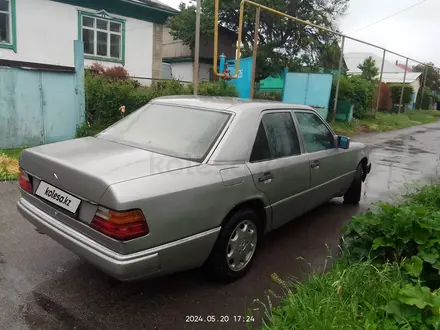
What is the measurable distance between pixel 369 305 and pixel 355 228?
40.0 inches

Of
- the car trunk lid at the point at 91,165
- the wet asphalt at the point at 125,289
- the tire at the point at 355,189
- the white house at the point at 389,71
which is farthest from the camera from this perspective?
the white house at the point at 389,71

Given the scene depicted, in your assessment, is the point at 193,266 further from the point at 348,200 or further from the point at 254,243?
the point at 348,200

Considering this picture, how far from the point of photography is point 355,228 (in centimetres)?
330

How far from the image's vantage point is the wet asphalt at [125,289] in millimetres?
2617

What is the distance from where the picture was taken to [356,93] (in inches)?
642

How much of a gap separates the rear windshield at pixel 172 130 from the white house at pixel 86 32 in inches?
393

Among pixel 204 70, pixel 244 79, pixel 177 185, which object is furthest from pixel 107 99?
pixel 204 70

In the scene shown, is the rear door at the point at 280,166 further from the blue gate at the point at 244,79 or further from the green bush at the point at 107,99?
the blue gate at the point at 244,79

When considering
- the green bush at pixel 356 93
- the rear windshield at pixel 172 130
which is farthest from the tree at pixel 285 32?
the rear windshield at pixel 172 130

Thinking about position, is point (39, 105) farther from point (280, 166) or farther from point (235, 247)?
point (235, 247)

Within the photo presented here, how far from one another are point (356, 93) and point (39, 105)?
13.4 metres

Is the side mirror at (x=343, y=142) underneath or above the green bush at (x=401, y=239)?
above

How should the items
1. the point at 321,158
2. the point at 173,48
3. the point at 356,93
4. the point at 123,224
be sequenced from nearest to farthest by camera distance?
the point at 123,224, the point at 321,158, the point at 356,93, the point at 173,48

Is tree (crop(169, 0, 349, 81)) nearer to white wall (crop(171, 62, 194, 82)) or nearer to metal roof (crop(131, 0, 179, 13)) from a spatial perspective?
white wall (crop(171, 62, 194, 82))
